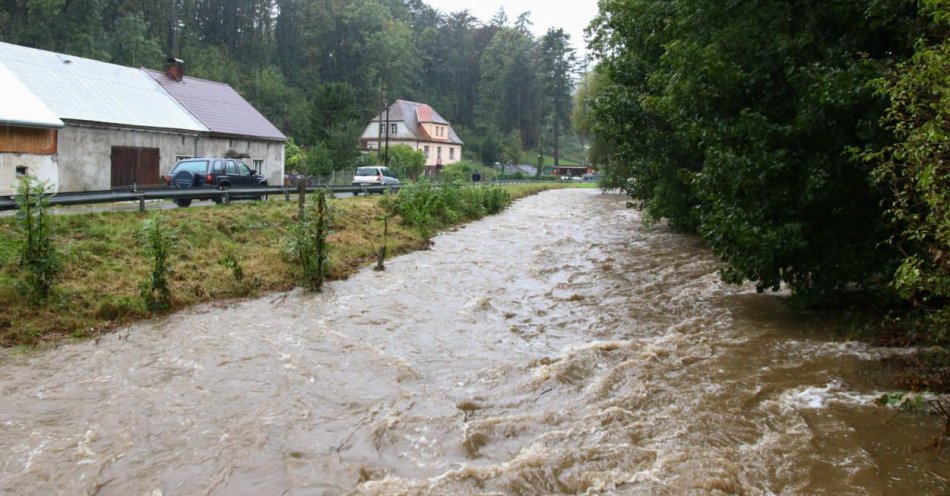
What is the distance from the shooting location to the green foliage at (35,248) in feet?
37.4

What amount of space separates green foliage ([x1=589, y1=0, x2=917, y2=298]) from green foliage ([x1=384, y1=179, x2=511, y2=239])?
1301 centimetres

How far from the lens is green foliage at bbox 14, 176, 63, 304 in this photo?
1141 cm

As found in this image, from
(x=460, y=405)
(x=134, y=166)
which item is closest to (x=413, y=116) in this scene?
(x=134, y=166)

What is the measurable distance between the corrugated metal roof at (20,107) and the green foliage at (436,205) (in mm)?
12013

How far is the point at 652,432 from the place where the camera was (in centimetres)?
736

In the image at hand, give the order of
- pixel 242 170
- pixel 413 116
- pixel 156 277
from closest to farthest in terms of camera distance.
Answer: pixel 156 277, pixel 242 170, pixel 413 116

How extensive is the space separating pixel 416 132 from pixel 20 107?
5357cm

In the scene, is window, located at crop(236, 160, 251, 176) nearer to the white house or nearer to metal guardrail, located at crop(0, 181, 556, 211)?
metal guardrail, located at crop(0, 181, 556, 211)

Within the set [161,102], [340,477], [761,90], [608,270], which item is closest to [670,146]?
[608,270]

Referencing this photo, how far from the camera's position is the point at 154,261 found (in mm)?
13891

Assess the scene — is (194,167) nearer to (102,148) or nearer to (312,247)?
(102,148)

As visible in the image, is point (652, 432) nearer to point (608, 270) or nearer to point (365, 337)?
point (365, 337)

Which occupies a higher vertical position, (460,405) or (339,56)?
(339,56)

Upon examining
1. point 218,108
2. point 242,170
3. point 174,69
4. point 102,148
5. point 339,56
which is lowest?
point 242,170
